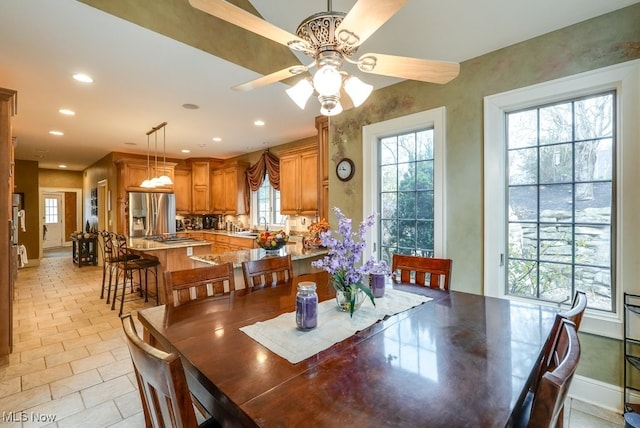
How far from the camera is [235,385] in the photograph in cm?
90

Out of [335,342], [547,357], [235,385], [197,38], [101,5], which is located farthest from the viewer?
[197,38]

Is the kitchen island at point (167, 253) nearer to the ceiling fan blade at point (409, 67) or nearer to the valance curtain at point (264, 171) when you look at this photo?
the valance curtain at point (264, 171)

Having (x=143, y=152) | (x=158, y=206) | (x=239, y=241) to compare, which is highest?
(x=143, y=152)

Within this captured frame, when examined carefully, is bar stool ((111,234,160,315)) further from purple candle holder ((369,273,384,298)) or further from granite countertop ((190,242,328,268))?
purple candle holder ((369,273,384,298))

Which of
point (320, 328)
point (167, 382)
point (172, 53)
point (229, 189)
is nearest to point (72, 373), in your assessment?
point (320, 328)

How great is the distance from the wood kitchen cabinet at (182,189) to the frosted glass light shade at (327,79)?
643 cm

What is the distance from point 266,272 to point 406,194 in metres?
1.81

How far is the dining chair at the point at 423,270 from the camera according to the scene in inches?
83.6

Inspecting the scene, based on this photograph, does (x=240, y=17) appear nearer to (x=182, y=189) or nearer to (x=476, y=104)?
(x=476, y=104)

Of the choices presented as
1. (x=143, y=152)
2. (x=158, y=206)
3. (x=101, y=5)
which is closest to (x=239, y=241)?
(x=158, y=206)

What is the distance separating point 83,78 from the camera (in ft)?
9.35

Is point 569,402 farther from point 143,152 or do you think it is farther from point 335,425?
point 143,152

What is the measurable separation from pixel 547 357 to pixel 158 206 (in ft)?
22.1

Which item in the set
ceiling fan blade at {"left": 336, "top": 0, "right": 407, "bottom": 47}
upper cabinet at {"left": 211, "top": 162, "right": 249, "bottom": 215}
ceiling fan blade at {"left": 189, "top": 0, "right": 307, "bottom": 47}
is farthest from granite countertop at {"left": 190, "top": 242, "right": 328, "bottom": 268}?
upper cabinet at {"left": 211, "top": 162, "right": 249, "bottom": 215}
